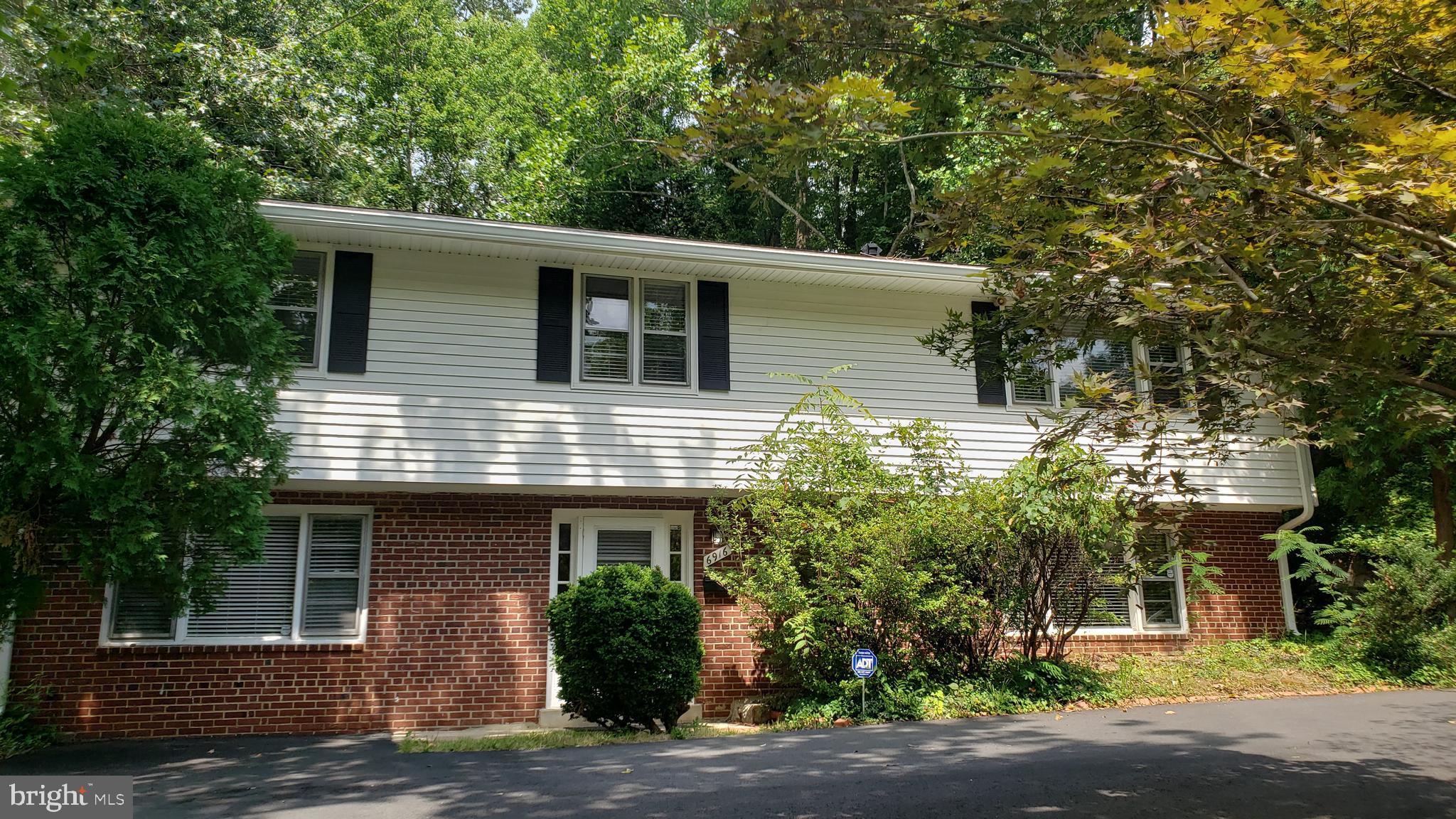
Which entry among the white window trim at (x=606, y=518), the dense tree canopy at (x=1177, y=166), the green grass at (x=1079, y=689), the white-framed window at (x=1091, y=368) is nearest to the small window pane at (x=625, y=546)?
the white window trim at (x=606, y=518)

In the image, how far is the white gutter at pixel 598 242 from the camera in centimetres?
987

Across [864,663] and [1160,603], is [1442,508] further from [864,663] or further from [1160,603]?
[864,663]

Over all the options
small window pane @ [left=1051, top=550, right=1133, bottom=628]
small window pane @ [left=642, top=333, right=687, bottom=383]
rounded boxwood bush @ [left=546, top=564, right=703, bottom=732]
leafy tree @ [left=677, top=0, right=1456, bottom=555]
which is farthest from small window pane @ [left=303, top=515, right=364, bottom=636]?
small window pane @ [left=1051, top=550, right=1133, bottom=628]

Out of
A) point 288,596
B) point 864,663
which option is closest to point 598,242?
point 288,596

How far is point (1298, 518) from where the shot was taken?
12.6 metres

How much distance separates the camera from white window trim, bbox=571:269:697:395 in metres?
10.9

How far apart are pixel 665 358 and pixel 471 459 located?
2510mm

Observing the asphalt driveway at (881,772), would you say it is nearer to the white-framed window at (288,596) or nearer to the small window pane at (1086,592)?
the white-framed window at (288,596)

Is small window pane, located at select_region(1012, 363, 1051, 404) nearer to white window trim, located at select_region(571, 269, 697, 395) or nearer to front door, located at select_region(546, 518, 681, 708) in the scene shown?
white window trim, located at select_region(571, 269, 697, 395)

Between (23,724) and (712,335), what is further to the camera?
(712,335)

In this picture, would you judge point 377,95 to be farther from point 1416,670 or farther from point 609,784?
point 1416,670

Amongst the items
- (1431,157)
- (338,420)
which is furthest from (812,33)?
(338,420)

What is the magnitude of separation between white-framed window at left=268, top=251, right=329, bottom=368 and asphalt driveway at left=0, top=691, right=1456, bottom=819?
396 cm

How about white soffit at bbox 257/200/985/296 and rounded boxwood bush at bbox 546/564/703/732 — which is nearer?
rounded boxwood bush at bbox 546/564/703/732
